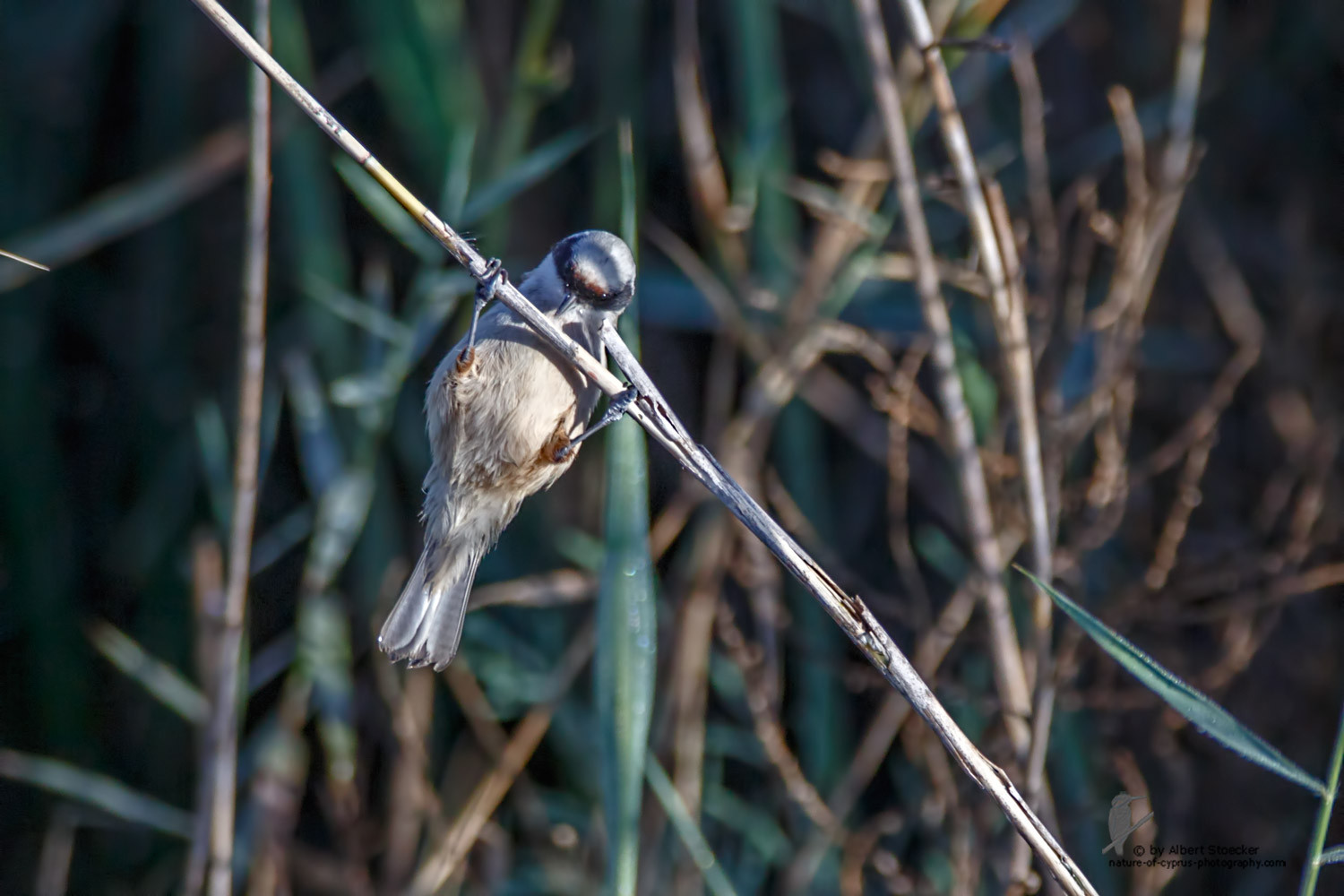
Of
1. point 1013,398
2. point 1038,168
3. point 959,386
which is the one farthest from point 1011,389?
point 1038,168

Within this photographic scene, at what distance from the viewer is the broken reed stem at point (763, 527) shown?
1141mm

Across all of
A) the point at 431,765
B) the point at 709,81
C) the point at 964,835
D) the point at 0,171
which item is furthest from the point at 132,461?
the point at 964,835

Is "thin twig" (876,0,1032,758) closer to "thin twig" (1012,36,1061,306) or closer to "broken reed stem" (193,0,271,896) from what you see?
"thin twig" (1012,36,1061,306)

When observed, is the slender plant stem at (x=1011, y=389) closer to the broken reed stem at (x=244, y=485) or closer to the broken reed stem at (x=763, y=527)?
the broken reed stem at (x=763, y=527)

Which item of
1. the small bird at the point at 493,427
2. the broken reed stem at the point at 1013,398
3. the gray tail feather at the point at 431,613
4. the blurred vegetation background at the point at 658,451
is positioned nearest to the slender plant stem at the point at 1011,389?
the broken reed stem at the point at 1013,398

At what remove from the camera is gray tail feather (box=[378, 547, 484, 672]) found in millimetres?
1605

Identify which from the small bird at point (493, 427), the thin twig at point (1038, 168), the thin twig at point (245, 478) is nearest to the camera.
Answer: the thin twig at point (245, 478)

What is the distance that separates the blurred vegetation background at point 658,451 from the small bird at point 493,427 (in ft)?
0.94

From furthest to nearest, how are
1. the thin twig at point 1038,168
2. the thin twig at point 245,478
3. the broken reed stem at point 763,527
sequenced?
the thin twig at point 1038,168 → the thin twig at point 245,478 → the broken reed stem at point 763,527

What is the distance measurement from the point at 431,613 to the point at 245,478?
374 millimetres

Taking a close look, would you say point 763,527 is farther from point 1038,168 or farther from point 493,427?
point 1038,168

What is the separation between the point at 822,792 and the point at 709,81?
1.88 meters

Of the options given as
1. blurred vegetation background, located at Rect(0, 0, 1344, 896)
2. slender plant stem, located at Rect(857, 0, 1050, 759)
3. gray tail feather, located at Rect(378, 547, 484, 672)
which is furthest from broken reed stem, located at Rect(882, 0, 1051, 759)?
gray tail feather, located at Rect(378, 547, 484, 672)

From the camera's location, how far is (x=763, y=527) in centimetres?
117
